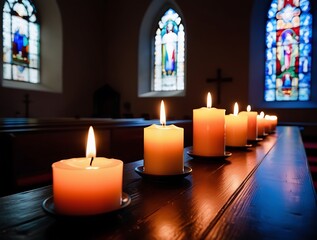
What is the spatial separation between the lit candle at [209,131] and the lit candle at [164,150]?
10.2 inches

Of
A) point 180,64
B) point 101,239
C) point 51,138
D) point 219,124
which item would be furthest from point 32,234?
point 180,64

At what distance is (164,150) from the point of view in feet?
2.19

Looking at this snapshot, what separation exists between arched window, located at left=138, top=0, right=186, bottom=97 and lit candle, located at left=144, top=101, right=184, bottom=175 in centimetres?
698

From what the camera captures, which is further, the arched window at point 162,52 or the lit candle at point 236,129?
the arched window at point 162,52

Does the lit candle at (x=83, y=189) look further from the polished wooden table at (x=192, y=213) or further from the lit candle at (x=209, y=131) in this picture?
the lit candle at (x=209, y=131)

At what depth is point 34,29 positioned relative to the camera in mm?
7543

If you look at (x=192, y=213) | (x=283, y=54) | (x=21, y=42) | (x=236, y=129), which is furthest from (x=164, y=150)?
(x=21, y=42)

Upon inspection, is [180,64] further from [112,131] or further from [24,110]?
[112,131]

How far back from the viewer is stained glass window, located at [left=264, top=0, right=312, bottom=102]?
645cm

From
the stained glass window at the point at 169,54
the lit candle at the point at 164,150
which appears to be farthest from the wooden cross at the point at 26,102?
the lit candle at the point at 164,150

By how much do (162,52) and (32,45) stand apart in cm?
350

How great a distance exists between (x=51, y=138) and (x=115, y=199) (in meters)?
1.48

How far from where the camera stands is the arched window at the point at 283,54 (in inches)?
253

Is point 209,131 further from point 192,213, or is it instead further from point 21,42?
point 21,42
